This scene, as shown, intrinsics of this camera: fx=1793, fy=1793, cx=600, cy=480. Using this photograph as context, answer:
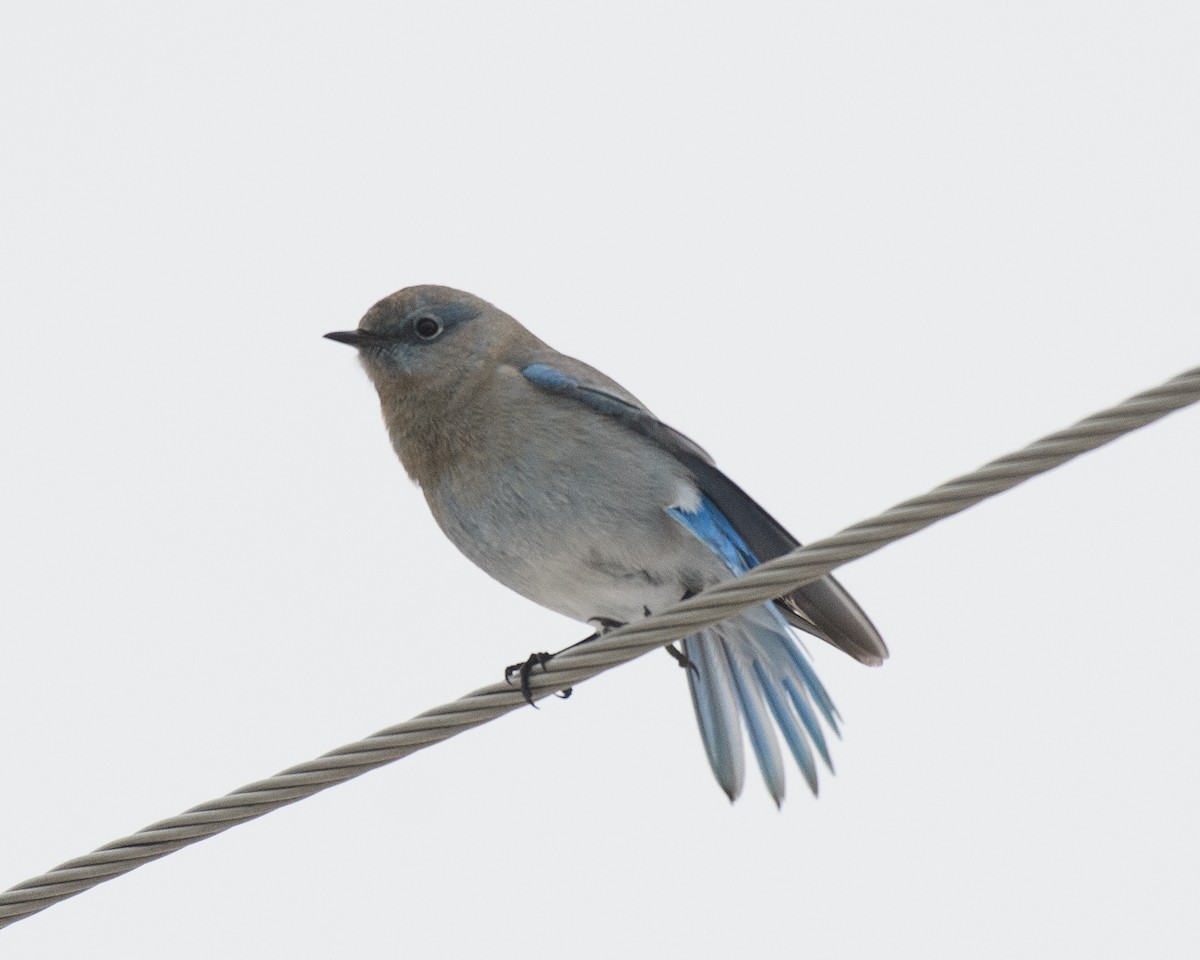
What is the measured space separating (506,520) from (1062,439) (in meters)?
3.12

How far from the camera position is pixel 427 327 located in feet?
26.8

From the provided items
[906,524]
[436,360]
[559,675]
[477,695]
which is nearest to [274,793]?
[477,695]

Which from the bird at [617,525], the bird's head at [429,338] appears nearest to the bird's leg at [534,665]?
the bird at [617,525]

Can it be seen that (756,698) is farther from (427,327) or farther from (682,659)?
(427,327)

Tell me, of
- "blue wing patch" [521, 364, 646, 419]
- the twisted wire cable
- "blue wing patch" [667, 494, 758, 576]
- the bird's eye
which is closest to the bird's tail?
"blue wing patch" [667, 494, 758, 576]

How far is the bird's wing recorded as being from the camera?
657 centimetres

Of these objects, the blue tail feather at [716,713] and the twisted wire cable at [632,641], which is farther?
the blue tail feather at [716,713]

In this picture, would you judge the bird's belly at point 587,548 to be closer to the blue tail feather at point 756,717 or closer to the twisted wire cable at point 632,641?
the blue tail feather at point 756,717

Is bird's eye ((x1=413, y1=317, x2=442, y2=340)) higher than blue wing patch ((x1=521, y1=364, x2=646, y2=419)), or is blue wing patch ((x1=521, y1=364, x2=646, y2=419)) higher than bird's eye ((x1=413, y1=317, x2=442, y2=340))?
bird's eye ((x1=413, y1=317, x2=442, y2=340))

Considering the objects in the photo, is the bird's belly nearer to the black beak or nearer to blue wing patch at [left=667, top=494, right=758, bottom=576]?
blue wing patch at [left=667, top=494, right=758, bottom=576]

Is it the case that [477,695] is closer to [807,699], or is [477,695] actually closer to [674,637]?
[674,637]

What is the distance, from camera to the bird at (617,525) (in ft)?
22.7

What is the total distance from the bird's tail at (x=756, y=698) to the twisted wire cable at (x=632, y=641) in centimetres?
210

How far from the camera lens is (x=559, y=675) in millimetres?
5609
